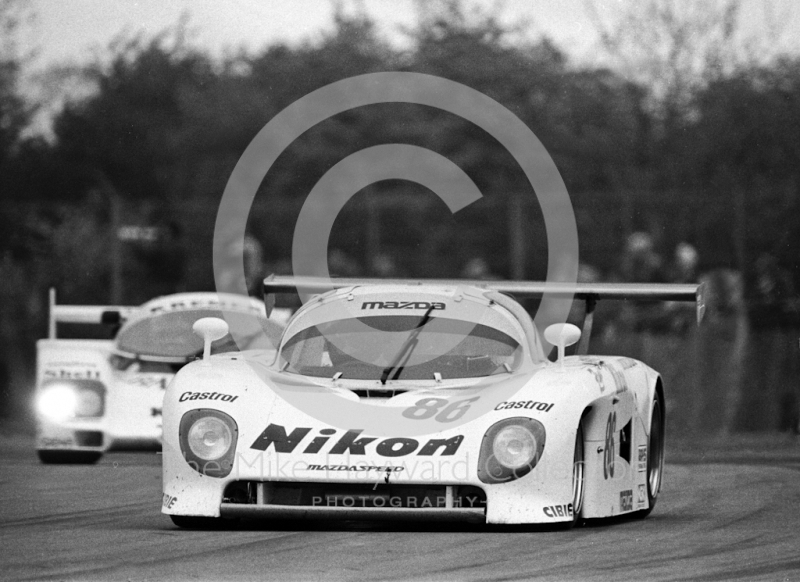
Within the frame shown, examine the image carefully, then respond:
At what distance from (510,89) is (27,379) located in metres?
12.2

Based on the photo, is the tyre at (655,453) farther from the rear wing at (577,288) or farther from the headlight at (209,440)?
the headlight at (209,440)

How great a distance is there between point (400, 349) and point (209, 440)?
1.16 m

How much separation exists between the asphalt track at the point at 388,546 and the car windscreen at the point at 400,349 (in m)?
0.70

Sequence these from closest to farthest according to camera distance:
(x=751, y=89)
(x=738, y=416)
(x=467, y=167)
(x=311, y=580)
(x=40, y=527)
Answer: (x=311, y=580), (x=40, y=527), (x=738, y=416), (x=751, y=89), (x=467, y=167)

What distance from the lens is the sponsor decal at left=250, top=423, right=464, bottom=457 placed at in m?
6.03

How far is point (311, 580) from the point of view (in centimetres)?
501

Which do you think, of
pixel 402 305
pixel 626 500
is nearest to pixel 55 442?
pixel 402 305

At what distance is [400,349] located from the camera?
707 cm

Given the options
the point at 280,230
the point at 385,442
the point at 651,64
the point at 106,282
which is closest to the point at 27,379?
the point at 106,282

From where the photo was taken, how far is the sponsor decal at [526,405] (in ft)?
20.5

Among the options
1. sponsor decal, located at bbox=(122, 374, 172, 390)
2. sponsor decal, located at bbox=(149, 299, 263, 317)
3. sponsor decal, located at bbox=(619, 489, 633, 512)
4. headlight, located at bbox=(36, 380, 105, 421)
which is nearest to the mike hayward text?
sponsor decal, located at bbox=(619, 489, 633, 512)

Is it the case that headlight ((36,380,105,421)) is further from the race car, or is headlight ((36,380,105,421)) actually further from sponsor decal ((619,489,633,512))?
sponsor decal ((619,489,633,512))

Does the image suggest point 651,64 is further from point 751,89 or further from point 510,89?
point 510,89

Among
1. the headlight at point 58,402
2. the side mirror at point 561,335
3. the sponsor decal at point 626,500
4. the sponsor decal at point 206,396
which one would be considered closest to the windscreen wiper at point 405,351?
the side mirror at point 561,335
